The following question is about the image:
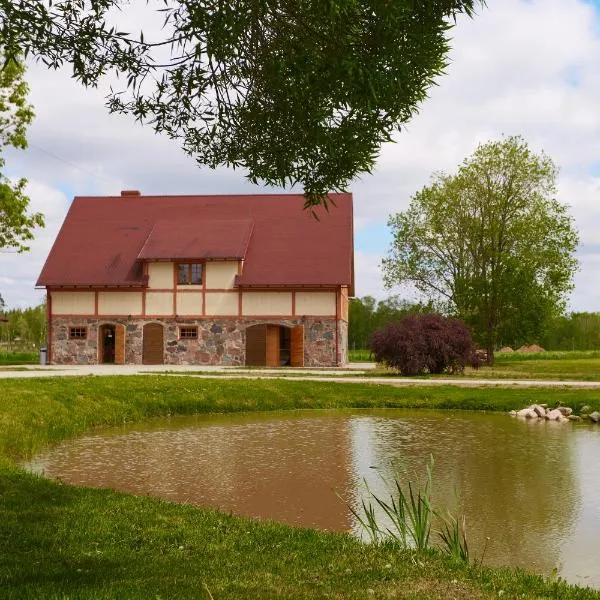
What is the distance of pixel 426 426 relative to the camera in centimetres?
1452

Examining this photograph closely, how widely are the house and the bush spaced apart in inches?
208

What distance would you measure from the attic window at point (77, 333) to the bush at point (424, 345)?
13.4 m

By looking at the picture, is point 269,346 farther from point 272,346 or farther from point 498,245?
point 498,245

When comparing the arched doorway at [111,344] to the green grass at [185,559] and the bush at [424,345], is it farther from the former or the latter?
the green grass at [185,559]

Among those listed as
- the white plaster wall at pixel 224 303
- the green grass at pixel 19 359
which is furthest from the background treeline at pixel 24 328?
the white plaster wall at pixel 224 303

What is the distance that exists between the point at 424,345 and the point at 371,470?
1557 cm

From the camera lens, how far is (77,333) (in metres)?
33.0

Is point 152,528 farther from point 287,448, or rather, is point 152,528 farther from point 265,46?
point 287,448

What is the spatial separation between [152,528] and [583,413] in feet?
39.7

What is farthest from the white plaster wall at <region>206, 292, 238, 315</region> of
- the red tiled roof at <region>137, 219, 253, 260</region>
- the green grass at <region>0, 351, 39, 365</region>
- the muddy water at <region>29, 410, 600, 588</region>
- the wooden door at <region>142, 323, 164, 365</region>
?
the muddy water at <region>29, 410, 600, 588</region>

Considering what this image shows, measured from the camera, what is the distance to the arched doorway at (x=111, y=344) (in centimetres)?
3253

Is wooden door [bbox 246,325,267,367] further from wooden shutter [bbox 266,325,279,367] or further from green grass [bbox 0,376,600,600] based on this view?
green grass [bbox 0,376,600,600]

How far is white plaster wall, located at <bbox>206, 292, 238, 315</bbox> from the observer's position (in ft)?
105

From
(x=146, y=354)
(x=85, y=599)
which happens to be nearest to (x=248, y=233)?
(x=146, y=354)
